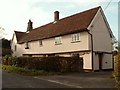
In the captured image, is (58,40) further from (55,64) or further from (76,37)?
(55,64)

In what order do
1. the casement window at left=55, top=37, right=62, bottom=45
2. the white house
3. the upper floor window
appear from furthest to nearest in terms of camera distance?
1. the casement window at left=55, top=37, right=62, bottom=45
2. the upper floor window
3. the white house

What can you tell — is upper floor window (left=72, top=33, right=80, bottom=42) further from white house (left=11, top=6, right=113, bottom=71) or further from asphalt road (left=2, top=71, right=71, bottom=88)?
asphalt road (left=2, top=71, right=71, bottom=88)

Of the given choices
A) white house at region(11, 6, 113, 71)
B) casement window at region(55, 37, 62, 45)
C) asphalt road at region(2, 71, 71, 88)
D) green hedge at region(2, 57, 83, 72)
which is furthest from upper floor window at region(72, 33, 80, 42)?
asphalt road at region(2, 71, 71, 88)

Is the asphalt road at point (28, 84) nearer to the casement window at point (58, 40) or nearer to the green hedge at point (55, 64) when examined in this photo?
the green hedge at point (55, 64)

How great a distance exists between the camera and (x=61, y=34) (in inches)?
1304

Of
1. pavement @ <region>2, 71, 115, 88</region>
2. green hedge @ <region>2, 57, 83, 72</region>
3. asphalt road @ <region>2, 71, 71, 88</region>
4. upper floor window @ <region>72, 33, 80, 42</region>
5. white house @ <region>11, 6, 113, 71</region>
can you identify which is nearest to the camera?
asphalt road @ <region>2, 71, 71, 88</region>

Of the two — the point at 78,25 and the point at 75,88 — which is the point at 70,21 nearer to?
the point at 78,25

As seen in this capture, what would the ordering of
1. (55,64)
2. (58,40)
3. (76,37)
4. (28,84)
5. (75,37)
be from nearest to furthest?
(28,84) < (55,64) < (76,37) < (75,37) < (58,40)

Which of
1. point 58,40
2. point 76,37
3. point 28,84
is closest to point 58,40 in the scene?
point 58,40

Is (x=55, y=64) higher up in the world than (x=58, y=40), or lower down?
lower down

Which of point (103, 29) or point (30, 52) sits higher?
point (103, 29)

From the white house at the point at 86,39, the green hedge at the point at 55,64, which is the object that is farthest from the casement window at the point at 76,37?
the green hedge at the point at 55,64

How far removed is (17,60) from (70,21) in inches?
400

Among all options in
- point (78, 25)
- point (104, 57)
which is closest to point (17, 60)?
point (78, 25)
